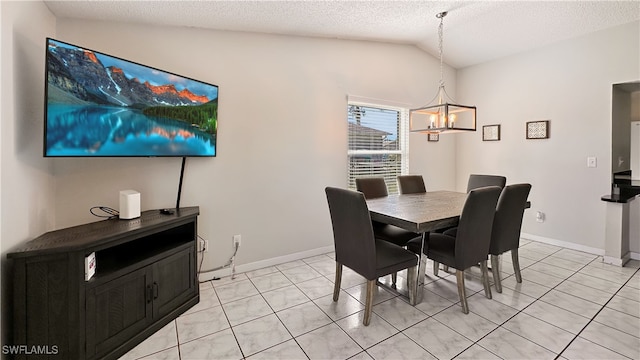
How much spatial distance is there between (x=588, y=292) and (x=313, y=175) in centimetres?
283

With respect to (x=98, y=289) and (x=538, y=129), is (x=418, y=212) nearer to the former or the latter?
(x=98, y=289)

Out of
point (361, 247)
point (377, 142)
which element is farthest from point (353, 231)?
point (377, 142)

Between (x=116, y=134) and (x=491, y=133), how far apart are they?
487cm

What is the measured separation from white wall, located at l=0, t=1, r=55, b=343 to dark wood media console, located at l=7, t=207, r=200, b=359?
0.41 ft

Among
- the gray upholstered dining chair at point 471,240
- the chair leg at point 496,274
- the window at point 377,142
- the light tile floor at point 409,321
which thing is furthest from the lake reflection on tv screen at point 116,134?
the chair leg at point 496,274

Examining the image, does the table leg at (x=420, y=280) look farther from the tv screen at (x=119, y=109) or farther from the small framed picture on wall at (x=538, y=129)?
the small framed picture on wall at (x=538, y=129)

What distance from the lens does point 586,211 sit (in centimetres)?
355

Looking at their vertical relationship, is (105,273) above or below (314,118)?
below

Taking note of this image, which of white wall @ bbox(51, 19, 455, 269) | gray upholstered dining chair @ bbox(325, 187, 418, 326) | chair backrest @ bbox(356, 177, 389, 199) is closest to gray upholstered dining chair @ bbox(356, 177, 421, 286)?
chair backrest @ bbox(356, 177, 389, 199)

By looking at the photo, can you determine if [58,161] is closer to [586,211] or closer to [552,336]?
[552,336]

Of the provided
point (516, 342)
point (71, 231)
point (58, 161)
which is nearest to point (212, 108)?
point (58, 161)

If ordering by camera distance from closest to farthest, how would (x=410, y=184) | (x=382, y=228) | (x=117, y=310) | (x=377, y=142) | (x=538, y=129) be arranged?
(x=117, y=310), (x=382, y=228), (x=410, y=184), (x=538, y=129), (x=377, y=142)

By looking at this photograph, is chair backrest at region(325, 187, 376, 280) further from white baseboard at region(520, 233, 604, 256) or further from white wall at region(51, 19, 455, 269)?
white baseboard at region(520, 233, 604, 256)

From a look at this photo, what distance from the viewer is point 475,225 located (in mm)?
2094
